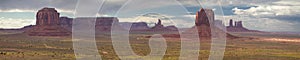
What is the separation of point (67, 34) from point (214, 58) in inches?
5241

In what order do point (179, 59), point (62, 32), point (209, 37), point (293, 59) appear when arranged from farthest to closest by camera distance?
point (62, 32), point (209, 37), point (293, 59), point (179, 59)

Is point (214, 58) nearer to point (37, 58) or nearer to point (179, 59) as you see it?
point (179, 59)

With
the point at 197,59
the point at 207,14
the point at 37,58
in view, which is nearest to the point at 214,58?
the point at 197,59

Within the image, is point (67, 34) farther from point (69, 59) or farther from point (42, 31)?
point (69, 59)

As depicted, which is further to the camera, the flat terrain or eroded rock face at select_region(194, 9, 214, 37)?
eroded rock face at select_region(194, 9, 214, 37)

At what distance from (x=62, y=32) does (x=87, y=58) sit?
417 feet

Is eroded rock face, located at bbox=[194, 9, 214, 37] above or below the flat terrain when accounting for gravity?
above

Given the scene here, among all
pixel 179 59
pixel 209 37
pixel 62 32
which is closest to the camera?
pixel 179 59

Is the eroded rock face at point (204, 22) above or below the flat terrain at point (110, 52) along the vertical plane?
above

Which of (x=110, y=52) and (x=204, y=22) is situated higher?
(x=204, y=22)

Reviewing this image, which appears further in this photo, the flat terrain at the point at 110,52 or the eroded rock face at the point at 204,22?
the eroded rock face at the point at 204,22

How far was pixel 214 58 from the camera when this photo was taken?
66.9 meters

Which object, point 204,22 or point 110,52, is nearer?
point 110,52

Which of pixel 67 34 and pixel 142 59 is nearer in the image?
pixel 142 59
